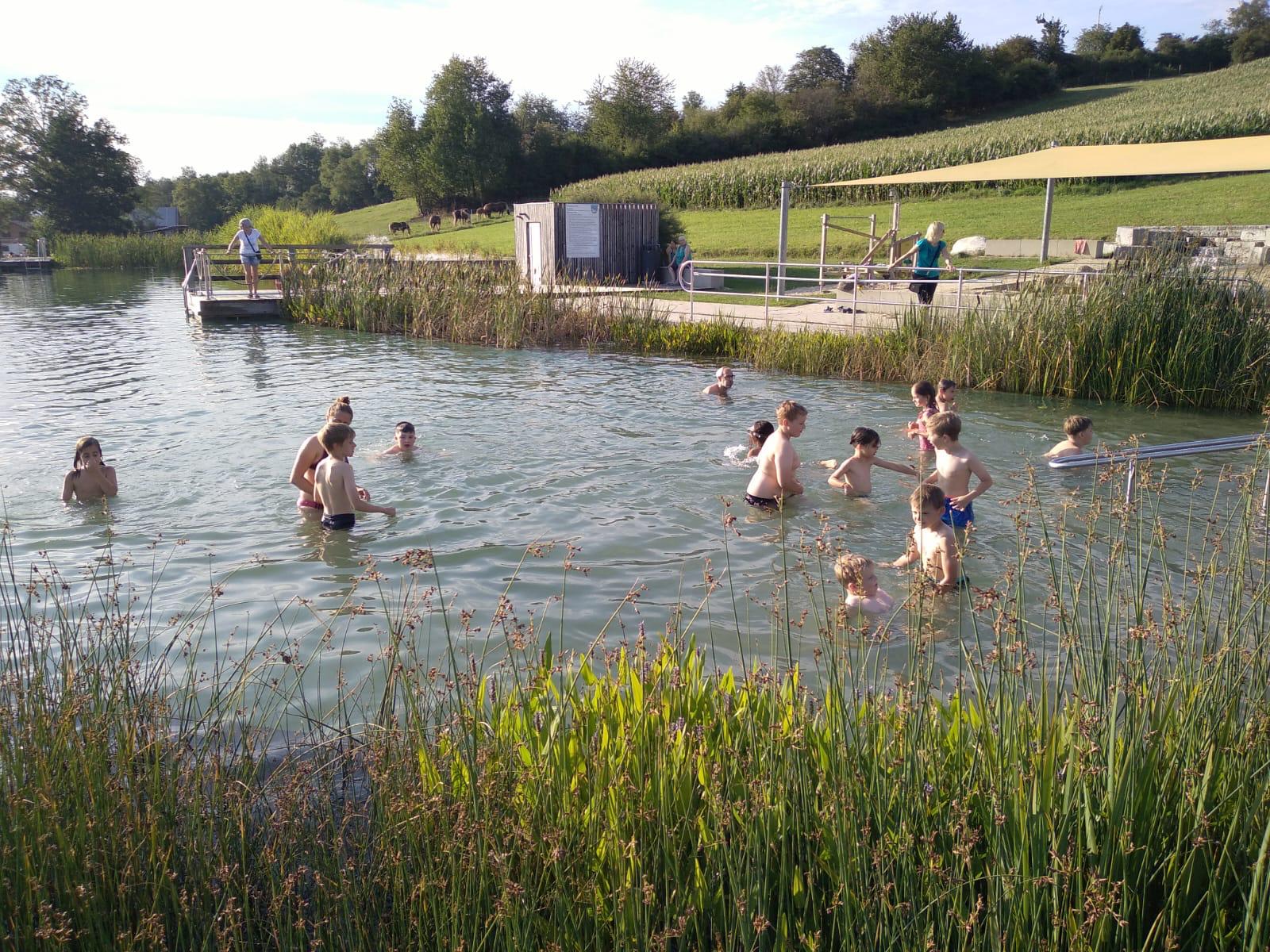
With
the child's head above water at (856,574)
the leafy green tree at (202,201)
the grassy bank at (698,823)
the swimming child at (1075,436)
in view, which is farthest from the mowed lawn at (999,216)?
the leafy green tree at (202,201)

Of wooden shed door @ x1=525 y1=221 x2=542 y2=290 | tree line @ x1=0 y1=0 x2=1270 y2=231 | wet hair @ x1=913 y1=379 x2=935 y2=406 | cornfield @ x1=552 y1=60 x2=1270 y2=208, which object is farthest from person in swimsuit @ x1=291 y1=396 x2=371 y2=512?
tree line @ x1=0 y1=0 x2=1270 y2=231

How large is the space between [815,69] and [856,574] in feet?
307

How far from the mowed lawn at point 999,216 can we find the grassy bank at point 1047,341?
13.5 metres

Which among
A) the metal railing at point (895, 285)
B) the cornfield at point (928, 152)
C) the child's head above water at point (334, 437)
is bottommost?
the child's head above water at point (334, 437)

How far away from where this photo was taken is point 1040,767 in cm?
278

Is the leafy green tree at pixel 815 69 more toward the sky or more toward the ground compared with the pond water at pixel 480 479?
more toward the sky

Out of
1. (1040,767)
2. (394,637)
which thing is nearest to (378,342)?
(394,637)

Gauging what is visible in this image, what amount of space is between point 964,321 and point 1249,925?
12.6 metres

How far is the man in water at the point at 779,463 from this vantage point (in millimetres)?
8500

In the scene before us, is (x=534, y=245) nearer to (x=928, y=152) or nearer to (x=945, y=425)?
(x=945, y=425)

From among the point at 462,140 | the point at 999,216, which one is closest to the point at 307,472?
the point at 999,216

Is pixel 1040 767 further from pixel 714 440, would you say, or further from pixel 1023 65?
pixel 1023 65

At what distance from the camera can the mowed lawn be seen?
101 ft

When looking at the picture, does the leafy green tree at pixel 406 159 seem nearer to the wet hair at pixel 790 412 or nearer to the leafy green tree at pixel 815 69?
the leafy green tree at pixel 815 69
